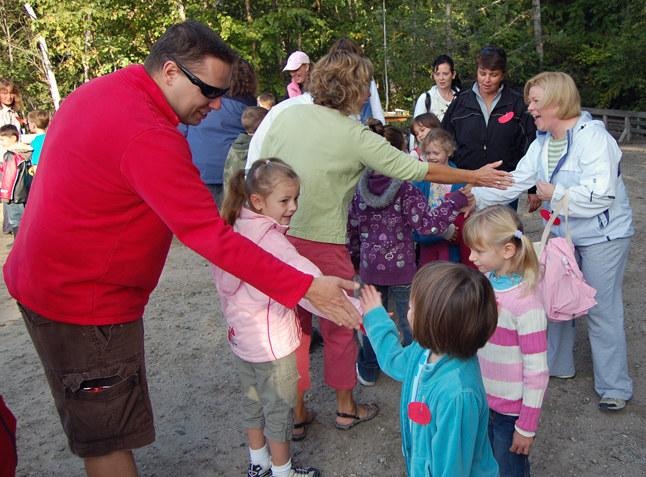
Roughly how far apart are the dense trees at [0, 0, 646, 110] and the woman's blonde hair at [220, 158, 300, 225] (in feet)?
45.5

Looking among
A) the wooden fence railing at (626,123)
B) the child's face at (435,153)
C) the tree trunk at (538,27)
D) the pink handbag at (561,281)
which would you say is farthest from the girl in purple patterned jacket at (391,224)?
the tree trunk at (538,27)

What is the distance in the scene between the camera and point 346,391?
3354 millimetres

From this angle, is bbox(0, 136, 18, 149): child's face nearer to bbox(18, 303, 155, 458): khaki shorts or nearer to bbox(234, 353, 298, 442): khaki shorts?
bbox(18, 303, 155, 458): khaki shorts

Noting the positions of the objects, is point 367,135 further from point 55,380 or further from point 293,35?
point 293,35

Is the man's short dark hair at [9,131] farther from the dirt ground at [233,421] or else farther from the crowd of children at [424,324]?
the crowd of children at [424,324]

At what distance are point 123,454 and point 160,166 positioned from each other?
4.16 feet

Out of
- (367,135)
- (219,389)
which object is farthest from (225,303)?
(219,389)

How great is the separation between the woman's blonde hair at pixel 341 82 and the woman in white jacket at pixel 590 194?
115cm

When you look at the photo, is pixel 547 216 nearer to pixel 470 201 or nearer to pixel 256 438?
pixel 470 201

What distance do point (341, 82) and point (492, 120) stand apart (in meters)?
2.16

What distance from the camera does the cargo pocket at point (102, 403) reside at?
83.4 inches

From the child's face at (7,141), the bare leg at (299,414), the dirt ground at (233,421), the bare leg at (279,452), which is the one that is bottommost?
the dirt ground at (233,421)

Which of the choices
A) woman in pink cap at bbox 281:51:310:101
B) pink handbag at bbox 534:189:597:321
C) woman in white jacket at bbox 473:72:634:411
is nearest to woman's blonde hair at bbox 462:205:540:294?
pink handbag at bbox 534:189:597:321

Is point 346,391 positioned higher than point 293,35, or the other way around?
point 293,35
